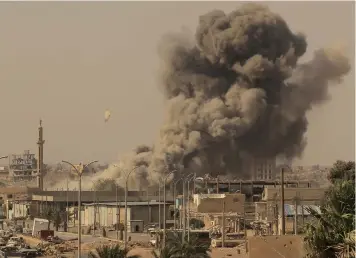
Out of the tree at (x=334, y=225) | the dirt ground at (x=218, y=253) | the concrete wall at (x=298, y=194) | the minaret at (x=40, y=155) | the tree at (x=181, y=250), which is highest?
the minaret at (x=40, y=155)

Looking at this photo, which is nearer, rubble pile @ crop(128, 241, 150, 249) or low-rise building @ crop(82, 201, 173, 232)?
rubble pile @ crop(128, 241, 150, 249)

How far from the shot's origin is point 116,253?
2838 cm

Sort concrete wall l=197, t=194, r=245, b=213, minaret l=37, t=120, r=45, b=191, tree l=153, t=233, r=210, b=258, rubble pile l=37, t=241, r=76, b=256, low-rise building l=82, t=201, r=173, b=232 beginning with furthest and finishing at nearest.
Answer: minaret l=37, t=120, r=45, b=191 → low-rise building l=82, t=201, r=173, b=232 → concrete wall l=197, t=194, r=245, b=213 → rubble pile l=37, t=241, r=76, b=256 → tree l=153, t=233, r=210, b=258

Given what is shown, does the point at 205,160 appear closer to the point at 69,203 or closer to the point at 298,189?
the point at 69,203

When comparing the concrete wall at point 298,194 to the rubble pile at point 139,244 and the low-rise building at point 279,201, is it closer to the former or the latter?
the low-rise building at point 279,201

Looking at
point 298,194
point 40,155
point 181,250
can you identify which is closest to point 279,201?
point 298,194

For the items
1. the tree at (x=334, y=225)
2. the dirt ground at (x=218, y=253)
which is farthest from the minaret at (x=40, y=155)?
the tree at (x=334, y=225)

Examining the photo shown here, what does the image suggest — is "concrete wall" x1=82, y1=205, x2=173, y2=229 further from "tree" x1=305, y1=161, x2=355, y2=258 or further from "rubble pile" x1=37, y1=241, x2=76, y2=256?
"tree" x1=305, y1=161, x2=355, y2=258

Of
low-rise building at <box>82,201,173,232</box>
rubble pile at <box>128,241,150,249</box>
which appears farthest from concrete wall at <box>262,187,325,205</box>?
rubble pile at <box>128,241,150,249</box>

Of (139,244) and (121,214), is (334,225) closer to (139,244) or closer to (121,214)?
(139,244)

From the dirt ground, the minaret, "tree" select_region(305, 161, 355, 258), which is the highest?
the minaret

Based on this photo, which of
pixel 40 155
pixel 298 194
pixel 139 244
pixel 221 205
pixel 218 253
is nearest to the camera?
pixel 218 253

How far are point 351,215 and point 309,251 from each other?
61.5 inches

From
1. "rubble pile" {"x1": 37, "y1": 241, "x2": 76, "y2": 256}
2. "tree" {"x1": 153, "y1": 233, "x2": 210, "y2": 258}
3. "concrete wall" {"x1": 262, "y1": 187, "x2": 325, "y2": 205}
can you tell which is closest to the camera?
"tree" {"x1": 153, "y1": 233, "x2": 210, "y2": 258}
